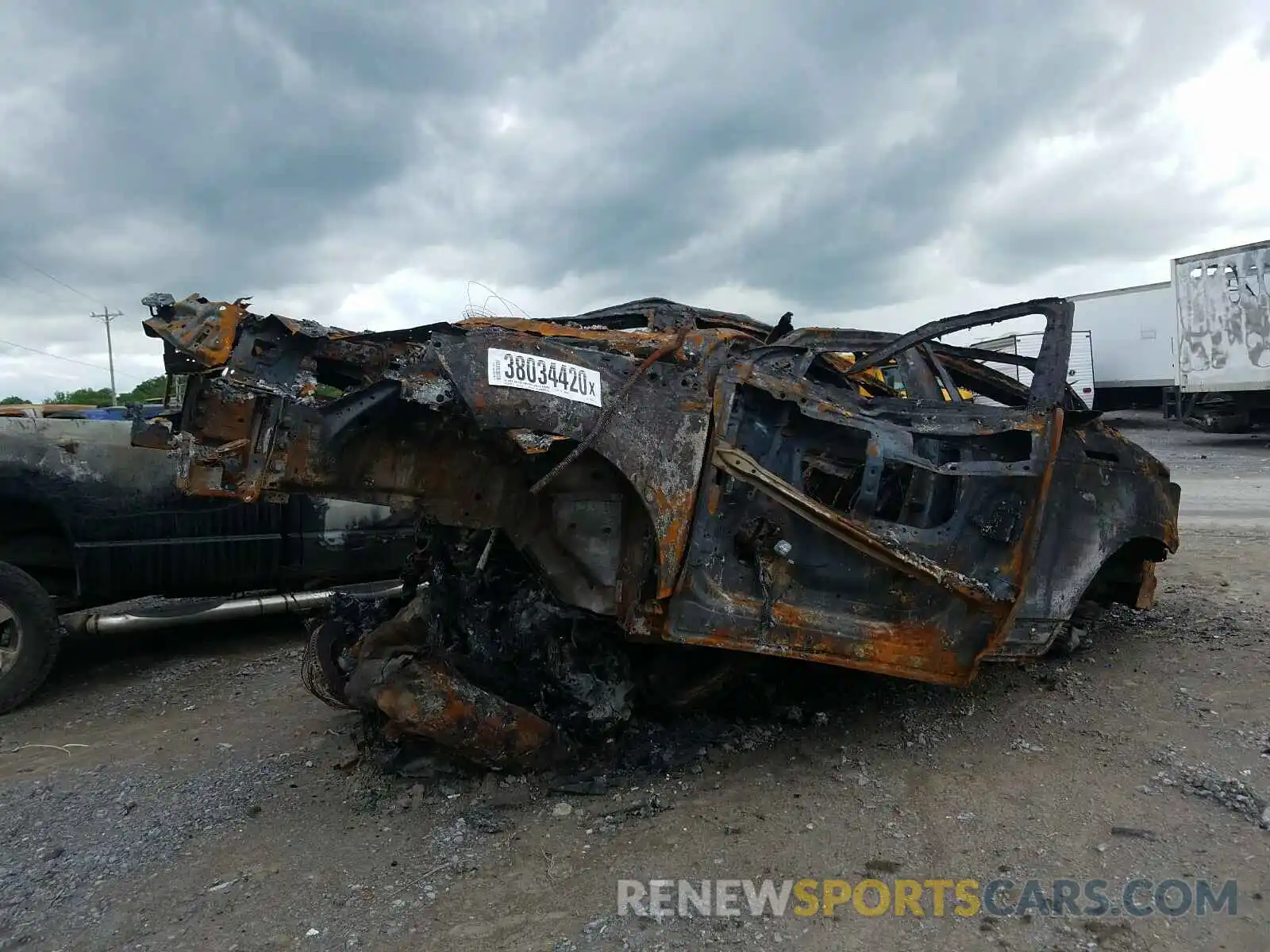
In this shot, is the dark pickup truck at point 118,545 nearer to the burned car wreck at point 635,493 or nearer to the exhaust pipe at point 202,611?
the exhaust pipe at point 202,611

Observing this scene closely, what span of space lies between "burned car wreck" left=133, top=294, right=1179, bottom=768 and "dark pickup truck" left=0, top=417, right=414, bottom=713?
1.64m

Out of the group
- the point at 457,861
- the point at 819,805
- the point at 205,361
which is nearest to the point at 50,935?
the point at 457,861

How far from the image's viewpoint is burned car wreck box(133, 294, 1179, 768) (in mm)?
2850

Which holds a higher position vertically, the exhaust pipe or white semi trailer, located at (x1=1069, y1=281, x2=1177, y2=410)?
white semi trailer, located at (x1=1069, y1=281, x2=1177, y2=410)

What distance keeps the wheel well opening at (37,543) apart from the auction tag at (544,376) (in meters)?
3.36

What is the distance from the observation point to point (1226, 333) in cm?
1477

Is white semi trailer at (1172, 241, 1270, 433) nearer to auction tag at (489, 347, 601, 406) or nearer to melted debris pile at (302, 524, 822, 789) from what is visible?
melted debris pile at (302, 524, 822, 789)

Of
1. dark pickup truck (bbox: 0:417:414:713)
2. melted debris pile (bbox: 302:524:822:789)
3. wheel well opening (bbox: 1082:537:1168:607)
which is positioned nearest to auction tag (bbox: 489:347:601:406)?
melted debris pile (bbox: 302:524:822:789)

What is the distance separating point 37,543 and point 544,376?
376 centimetres

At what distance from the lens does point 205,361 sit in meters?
2.62

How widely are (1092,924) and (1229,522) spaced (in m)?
7.35

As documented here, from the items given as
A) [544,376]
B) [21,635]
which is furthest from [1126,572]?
[21,635]

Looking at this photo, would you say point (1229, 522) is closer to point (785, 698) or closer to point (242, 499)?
point (785, 698)

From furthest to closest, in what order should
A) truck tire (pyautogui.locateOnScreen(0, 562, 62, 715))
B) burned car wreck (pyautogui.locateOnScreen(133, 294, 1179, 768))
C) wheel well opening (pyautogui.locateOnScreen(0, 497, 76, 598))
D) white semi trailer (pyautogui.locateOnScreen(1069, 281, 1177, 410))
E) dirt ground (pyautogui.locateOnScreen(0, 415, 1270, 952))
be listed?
white semi trailer (pyautogui.locateOnScreen(1069, 281, 1177, 410)) < wheel well opening (pyautogui.locateOnScreen(0, 497, 76, 598)) < truck tire (pyautogui.locateOnScreen(0, 562, 62, 715)) < burned car wreck (pyautogui.locateOnScreen(133, 294, 1179, 768)) < dirt ground (pyautogui.locateOnScreen(0, 415, 1270, 952))
